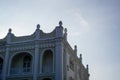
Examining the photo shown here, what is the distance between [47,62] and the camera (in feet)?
99.2

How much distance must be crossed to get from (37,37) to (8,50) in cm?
440

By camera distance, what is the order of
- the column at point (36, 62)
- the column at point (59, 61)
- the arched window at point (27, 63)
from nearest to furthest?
1. the column at point (59, 61)
2. the column at point (36, 62)
3. the arched window at point (27, 63)

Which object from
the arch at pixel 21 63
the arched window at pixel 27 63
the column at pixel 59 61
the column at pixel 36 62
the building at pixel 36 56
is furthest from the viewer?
the arch at pixel 21 63

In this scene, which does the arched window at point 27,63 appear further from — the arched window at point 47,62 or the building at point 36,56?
the arched window at point 47,62

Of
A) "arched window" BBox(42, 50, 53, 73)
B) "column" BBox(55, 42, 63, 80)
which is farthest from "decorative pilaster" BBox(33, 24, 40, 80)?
"column" BBox(55, 42, 63, 80)

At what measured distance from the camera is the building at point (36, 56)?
28.6m

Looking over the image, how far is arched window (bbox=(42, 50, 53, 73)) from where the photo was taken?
29.5 metres

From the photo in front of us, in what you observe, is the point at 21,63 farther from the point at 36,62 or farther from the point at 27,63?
the point at 36,62

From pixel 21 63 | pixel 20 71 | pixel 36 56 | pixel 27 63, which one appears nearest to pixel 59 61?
pixel 36 56

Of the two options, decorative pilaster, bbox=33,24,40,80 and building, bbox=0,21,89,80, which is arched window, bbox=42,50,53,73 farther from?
decorative pilaster, bbox=33,24,40,80

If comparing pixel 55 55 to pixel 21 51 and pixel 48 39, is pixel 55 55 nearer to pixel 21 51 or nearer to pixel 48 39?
pixel 48 39

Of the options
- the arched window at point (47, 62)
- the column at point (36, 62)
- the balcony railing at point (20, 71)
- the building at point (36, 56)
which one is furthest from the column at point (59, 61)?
the balcony railing at point (20, 71)

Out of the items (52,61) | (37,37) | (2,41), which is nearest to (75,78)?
(52,61)

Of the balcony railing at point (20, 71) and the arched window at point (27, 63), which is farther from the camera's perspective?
the arched window at point (27, 63)
